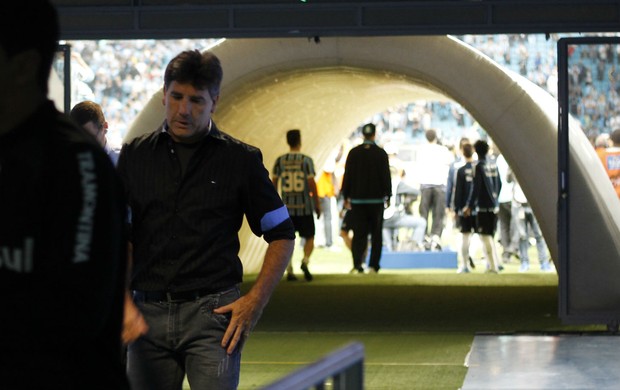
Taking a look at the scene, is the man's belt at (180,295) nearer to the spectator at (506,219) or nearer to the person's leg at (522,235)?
the spectator at (506,219)

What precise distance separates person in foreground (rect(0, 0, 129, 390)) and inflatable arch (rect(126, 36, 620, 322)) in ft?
32.0

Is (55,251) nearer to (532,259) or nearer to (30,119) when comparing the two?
(30,119)

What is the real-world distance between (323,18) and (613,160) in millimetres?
2999

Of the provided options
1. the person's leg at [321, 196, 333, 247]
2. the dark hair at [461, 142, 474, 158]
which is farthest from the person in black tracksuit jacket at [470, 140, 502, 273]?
the person's leg at [321, 196, 333, 247]

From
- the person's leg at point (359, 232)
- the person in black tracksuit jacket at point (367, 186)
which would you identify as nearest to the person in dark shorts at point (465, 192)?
the person in black tracksuit jacket at point (367, 186)

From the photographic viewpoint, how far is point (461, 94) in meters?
13.5

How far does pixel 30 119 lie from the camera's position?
94.7 inches

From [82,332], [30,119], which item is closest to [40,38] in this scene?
[30,119]

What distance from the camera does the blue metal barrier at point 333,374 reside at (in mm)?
2508

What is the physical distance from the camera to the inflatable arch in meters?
11.9

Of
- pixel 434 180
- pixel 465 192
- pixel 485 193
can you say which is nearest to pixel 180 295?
pixel 485 193

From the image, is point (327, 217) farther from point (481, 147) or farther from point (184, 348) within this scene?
point (184, 348)

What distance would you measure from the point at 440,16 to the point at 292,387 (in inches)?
379

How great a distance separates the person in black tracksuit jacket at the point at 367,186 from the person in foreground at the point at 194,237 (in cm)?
1314
